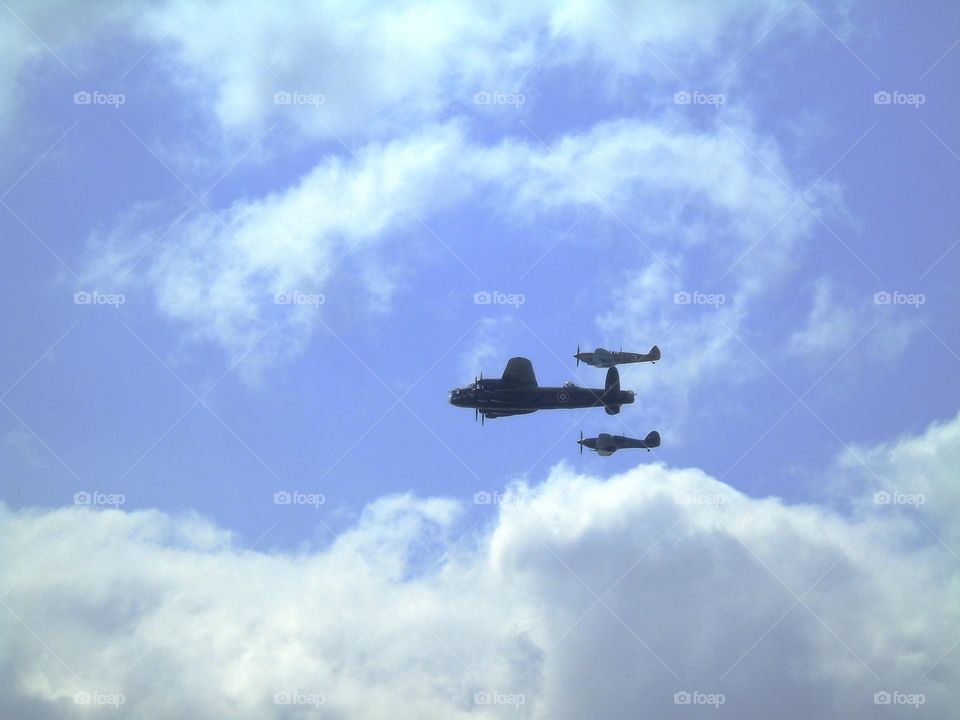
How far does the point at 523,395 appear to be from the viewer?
7210 inches

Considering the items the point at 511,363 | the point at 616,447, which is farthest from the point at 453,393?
the point at 616,447

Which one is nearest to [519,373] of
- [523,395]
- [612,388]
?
[523,395]

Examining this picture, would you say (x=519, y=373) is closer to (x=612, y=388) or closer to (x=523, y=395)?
(x=523, y=395)

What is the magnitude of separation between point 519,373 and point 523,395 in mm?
2786

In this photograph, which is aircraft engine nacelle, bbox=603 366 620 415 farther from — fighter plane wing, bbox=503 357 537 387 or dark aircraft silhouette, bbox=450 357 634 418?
fighter plane wing, bbox=503 357 537 387

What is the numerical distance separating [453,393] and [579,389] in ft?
50.6

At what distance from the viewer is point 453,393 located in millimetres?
185500

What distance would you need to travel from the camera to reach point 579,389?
606 ft

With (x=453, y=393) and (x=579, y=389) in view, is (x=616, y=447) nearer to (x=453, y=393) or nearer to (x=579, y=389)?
(x=579, y=389)

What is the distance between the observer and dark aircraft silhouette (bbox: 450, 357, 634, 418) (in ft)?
600

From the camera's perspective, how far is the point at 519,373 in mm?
182500

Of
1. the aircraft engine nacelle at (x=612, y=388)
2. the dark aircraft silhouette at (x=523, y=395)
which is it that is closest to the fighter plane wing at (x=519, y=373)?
the dark aircraft silhouette at (x=523, y=395)

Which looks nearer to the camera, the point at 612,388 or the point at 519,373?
the point at 519,373

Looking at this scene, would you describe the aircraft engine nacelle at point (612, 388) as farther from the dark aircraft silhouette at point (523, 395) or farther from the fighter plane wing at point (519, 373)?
the fighter plane wing at point (519, 373)
